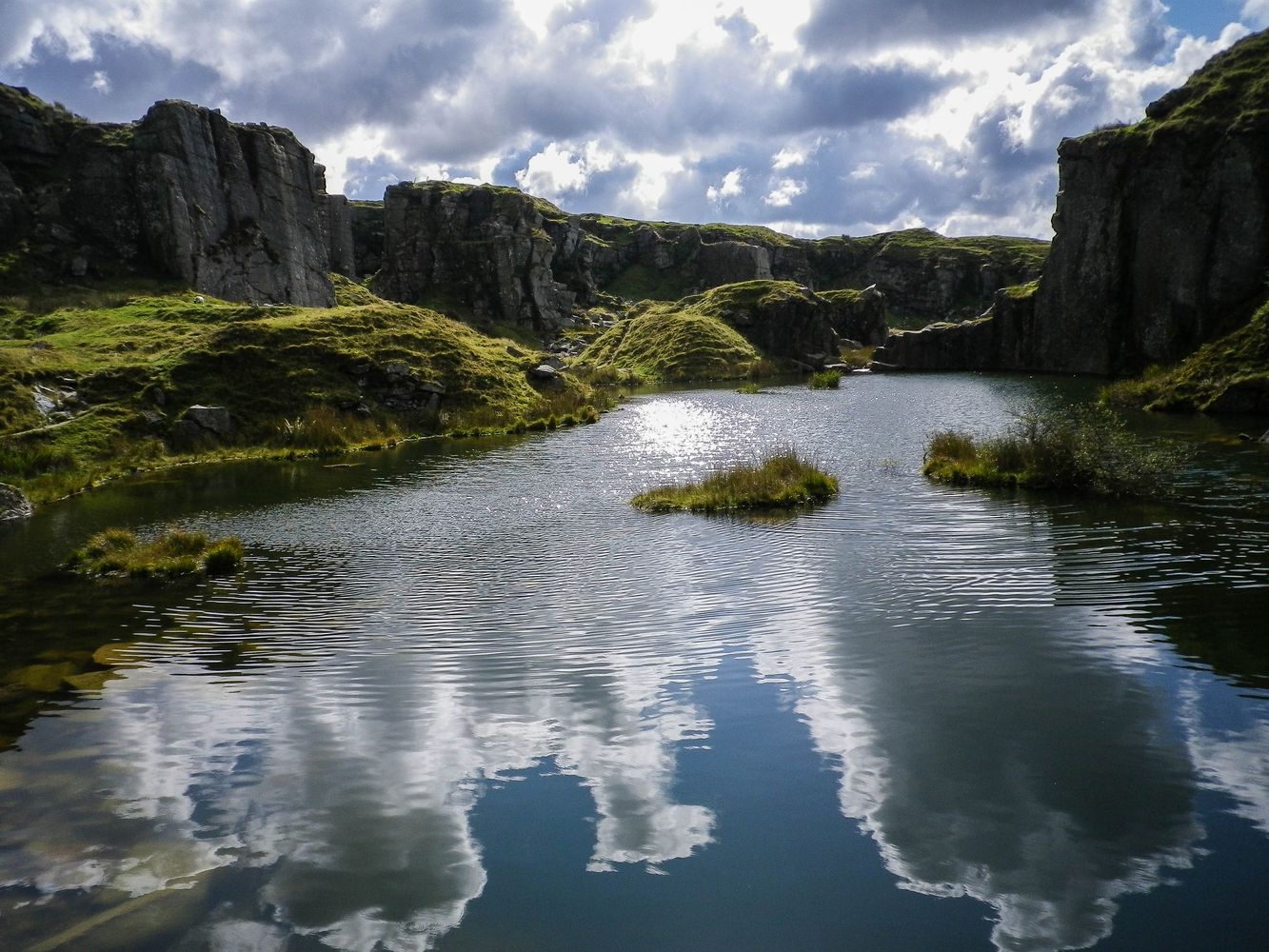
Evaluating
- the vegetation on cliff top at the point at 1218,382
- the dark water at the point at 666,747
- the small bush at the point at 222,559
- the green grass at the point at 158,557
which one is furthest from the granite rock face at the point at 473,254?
the dark water at the point at 666,747

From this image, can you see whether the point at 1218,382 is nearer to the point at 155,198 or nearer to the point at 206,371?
the point at 206,371

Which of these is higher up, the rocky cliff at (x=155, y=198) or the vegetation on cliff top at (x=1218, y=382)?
the rocky cliff at (x=155, y=198)

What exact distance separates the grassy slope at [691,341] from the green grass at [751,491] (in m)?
80.4

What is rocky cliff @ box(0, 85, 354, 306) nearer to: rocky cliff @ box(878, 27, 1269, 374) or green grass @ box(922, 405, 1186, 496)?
green grass @ box(922, 405, 1186, 496)

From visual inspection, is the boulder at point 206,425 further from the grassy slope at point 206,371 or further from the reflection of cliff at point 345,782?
the reflection of cliff at point 345,782

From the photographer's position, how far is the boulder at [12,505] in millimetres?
30344

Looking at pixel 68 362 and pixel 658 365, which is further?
pixel 658 365

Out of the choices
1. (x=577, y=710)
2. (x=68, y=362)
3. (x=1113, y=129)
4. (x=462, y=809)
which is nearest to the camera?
(x=462, y=809)

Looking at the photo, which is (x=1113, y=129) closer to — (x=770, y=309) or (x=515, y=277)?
(x=770, y=309)

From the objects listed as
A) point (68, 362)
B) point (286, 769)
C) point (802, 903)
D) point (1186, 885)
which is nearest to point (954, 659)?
point (1186, 885)

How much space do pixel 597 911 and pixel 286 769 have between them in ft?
16.8

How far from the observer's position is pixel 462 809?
981 centimetres

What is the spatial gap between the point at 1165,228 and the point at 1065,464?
59.5 m

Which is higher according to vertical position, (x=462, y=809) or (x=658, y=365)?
(x=658, y=365)
